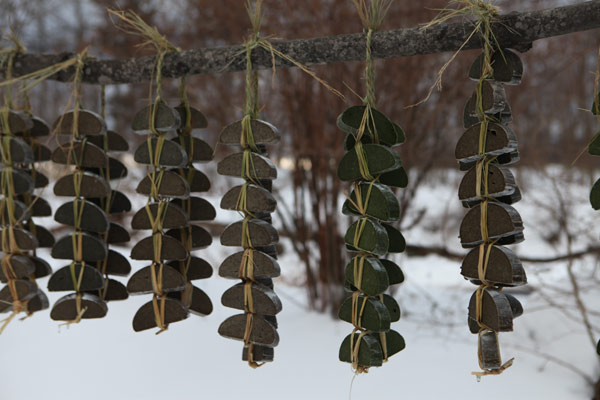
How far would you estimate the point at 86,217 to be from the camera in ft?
2.31

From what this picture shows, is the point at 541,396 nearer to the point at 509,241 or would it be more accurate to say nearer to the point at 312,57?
the point at 509,241

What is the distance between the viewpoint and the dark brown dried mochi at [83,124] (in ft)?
2.33

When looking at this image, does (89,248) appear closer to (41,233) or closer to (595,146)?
(41,233)

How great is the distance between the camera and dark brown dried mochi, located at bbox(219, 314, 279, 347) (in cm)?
62

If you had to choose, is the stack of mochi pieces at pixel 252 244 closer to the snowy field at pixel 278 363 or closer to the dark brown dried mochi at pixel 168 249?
the dark brown dried mochi at pixel 168 249

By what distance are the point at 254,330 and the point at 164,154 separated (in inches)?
10.0

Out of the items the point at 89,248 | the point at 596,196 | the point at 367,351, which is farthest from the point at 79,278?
the point at 596,196

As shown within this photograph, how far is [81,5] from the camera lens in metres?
3.57

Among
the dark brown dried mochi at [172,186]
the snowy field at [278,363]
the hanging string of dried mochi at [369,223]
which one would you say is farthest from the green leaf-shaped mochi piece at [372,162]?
the snowy field at [278,363]

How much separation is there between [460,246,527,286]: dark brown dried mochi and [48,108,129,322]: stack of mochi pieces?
0.48 meters

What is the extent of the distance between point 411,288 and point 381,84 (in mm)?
881

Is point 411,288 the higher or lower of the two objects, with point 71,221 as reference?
lower

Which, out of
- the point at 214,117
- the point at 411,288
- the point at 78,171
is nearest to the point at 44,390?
the point at 78,171

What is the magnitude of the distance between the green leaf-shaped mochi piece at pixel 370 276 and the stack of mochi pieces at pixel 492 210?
0.08 m
